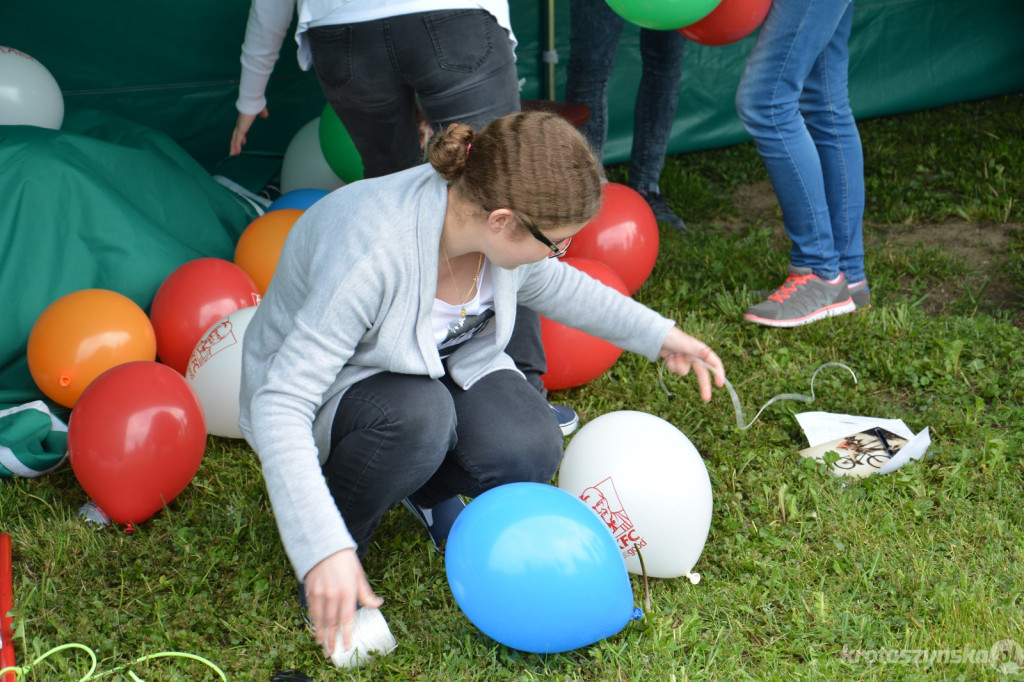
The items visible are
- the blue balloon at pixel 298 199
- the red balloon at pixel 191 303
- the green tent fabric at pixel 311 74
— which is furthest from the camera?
the green tent fabric at pixel 311 74

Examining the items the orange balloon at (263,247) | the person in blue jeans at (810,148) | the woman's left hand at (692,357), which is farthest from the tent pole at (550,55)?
the woman's left hand at (692,357)

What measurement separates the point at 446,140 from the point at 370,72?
2.28ft

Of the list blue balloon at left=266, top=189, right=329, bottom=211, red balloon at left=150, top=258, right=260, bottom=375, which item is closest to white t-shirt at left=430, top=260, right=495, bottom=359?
red balloon at left=150, top=258, right=260, bottom=375

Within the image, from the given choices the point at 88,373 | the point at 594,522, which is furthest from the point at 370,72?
the point at 594,522

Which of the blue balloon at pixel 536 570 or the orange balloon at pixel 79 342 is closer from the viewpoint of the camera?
the blue balloon at pixel 536 570

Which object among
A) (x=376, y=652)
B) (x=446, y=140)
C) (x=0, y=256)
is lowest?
(x=376, y=652)

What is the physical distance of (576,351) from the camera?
7.82 ft

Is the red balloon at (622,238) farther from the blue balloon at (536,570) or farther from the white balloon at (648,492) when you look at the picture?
the blue balloon at (536,570)

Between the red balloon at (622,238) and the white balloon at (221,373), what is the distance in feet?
3.32

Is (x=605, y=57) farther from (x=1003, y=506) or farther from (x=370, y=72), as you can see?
(x=1003, y=506)

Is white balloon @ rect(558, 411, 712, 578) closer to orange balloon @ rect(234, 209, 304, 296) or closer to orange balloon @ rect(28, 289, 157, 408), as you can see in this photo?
orange balloon @ rect(28, 289, 157, 408)

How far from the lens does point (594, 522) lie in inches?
62.8

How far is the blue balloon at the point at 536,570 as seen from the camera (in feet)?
4.94

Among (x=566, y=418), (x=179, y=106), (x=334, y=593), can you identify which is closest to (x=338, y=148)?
(x=179, y=106)
